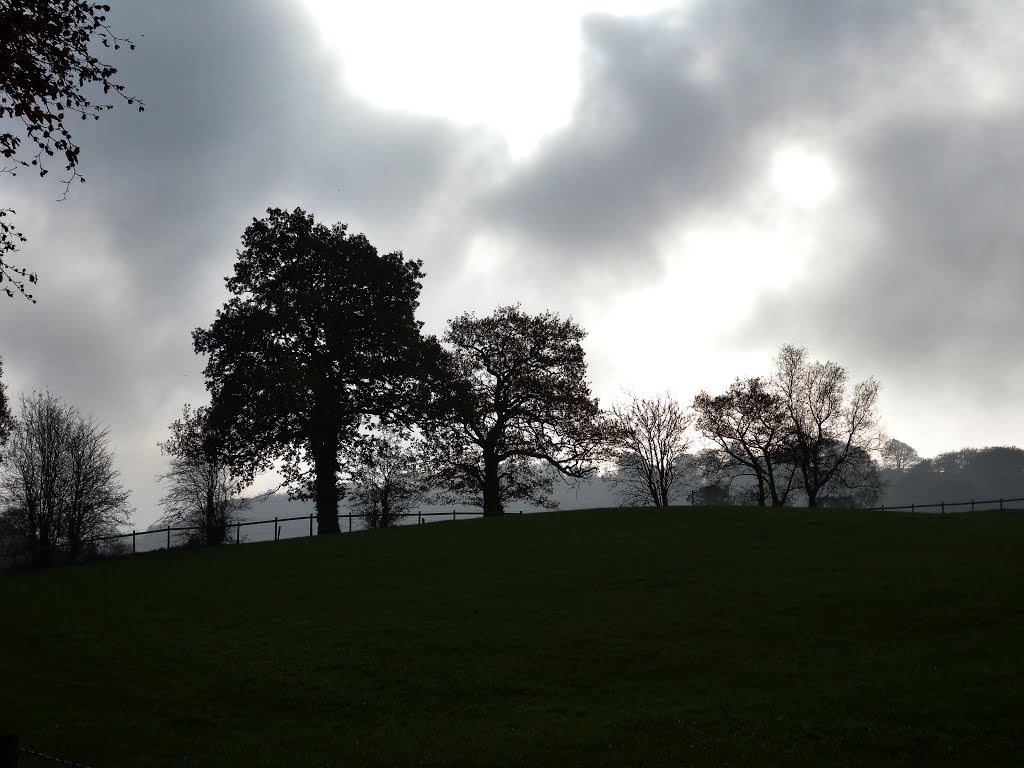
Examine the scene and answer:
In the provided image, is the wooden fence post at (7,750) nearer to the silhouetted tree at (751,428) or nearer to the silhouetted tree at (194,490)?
the silhouetted tree at (194,490)

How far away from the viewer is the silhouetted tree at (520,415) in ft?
185

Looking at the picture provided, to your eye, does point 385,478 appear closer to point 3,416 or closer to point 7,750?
point 3,416

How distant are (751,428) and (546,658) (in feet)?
195

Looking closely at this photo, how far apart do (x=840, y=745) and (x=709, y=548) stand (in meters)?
21.7

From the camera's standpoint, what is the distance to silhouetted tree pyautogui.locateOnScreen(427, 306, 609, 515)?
56344 mm

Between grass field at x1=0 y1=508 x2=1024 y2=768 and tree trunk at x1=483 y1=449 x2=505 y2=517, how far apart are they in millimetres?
21261

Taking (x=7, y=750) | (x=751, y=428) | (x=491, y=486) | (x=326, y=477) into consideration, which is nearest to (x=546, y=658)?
(x=7, y=750)

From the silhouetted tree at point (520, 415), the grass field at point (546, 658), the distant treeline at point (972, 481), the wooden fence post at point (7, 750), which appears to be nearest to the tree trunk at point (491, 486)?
the silhouetted tree at point (520, 415)

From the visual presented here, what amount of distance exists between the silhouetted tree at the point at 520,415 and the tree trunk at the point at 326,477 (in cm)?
922

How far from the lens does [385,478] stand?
67.1 metres

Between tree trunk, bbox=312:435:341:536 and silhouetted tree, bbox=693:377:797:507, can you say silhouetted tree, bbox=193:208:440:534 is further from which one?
silhouetted tree, bbox=693:377:797:507

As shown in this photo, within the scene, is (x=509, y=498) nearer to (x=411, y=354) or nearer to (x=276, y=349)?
(x=411, y=354)

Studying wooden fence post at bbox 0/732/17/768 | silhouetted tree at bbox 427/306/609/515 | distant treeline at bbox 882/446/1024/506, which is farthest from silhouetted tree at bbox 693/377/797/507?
distant treeline at bbox 882/446/1024/506

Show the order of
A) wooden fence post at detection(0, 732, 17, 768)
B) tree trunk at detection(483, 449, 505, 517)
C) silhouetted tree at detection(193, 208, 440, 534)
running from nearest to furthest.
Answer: wooden fence post at detection(0, 732, 17, 768) → silhouetted tree at detection(193, 208, 440, 534) → tree trunk at detection(483, 449, 505, 517)
